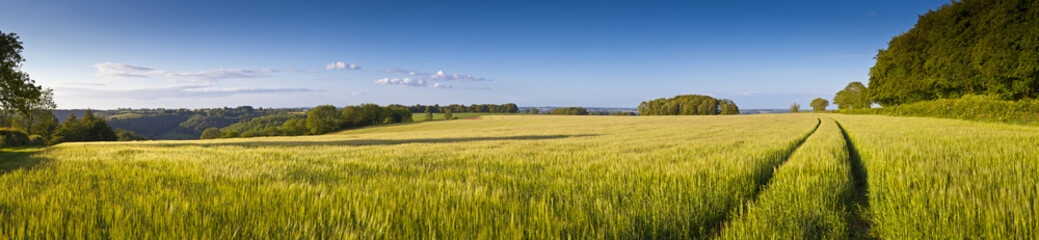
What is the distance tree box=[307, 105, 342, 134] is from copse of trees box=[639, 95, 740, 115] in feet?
332

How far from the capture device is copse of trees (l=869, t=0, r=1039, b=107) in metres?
23.9

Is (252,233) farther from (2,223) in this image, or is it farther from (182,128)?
(182,128)

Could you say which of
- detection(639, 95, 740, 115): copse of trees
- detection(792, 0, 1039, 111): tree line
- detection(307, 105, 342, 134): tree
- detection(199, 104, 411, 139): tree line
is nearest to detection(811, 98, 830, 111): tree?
detection(639, 95, 740, 115): copse of trees

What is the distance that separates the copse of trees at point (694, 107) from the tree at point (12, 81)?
12628 centimetres

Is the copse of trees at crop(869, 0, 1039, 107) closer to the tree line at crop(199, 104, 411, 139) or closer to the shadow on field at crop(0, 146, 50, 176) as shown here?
the shadow on field at crop(0, 146, 50, 176)

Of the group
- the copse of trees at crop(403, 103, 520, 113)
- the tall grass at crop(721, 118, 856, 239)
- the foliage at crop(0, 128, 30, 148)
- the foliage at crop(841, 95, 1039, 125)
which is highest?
the copse of trees at crop(403, 103, 520, 113)

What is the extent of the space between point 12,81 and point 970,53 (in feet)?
208

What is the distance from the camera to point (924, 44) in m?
34.9

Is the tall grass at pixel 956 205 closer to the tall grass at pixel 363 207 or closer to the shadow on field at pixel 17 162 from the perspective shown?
the tall grass at pixel 363 207

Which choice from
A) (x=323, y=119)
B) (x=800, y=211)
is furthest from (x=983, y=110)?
(x=323, y=119)

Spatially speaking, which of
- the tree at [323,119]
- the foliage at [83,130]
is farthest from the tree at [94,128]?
the tree at [323,119]

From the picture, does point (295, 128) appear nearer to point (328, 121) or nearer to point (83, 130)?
point (328, 121)

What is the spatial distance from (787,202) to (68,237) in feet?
15.3

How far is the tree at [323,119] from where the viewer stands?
70.3m
